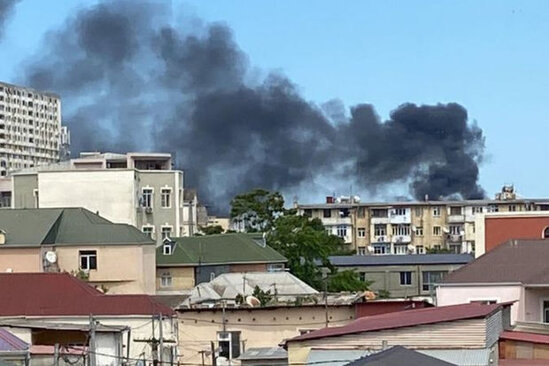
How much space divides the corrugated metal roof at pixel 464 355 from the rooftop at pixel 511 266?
12134mm

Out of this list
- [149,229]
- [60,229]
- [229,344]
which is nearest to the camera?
[229,344]

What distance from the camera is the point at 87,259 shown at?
184 ft

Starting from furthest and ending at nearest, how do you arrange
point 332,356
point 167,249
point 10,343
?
point 167,249
point 10,343
point 332,356

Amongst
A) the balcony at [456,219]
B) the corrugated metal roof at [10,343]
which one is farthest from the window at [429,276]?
the corrugated metal roof at [10,343]

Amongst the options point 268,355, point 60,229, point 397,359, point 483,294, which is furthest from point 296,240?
point 397,359

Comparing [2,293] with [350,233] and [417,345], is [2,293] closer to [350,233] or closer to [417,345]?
[417,345]

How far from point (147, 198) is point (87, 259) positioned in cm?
1452

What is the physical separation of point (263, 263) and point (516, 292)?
2669 centimetres

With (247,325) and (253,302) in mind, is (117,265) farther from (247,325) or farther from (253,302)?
(247,325)

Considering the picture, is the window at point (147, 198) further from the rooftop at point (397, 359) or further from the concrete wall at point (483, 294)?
the rooftop at point (397, 359)

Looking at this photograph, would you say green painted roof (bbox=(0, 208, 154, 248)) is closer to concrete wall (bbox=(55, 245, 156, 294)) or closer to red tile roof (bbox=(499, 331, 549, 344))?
concrete wall (bbox=(55, 245, 156, 294))

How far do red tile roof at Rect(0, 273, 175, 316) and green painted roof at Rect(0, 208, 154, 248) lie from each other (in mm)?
12110

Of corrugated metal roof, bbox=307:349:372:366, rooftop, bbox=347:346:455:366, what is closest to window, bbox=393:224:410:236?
corrugated metal roof, bbox=307:349:372:366

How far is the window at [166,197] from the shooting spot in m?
70.9
